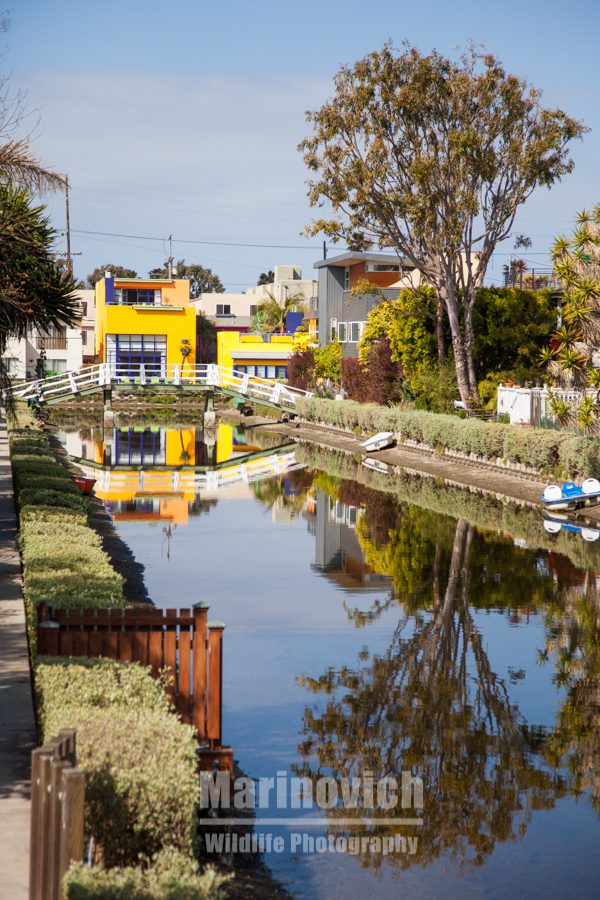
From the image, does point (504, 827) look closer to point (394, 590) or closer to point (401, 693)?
point (401, 693)

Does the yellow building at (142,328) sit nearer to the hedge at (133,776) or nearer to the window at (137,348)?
the window at (137,348)

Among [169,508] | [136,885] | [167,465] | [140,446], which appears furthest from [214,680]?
[140,446]

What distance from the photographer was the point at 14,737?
8.99 metres

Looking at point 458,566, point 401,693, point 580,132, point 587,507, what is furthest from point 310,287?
point 401,693

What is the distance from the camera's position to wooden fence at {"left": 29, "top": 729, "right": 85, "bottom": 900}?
5.16 meters

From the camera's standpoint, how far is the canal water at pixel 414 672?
26.8 feet

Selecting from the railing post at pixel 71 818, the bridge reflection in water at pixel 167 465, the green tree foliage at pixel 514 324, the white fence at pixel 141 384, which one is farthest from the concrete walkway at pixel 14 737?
the white fence at pixel 141 384

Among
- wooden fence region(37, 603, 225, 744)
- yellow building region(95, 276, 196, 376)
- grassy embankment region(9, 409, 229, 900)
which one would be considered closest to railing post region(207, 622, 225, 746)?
wooden fence region(37, 603, 225, 744)

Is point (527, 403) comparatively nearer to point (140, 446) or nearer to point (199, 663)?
point (140, 446)

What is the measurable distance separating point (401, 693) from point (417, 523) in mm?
13182

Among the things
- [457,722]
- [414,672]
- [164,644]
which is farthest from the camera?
[414,672]

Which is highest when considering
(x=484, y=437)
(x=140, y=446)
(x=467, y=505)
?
(x=484, y=437)

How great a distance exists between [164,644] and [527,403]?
29008 mm

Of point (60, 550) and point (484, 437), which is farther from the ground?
point (484, 437)
